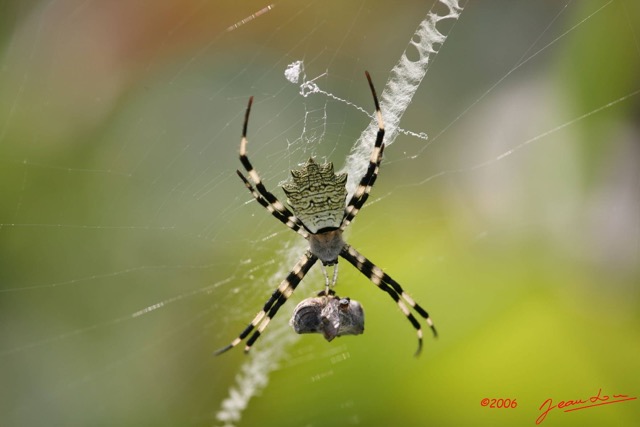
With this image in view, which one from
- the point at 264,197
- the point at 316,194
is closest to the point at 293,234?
the point at 264,197

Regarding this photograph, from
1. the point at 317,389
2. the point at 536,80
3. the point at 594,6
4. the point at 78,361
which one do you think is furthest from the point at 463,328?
the point at 78,361

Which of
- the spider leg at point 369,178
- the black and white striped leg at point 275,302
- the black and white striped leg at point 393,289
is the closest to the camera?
the spider leg at point 369,178

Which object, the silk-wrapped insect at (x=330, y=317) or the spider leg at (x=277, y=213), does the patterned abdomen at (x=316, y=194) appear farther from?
the silk-wrapped insect at (x=330, y=317)

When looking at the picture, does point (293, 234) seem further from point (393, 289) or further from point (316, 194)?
point (316, 194)

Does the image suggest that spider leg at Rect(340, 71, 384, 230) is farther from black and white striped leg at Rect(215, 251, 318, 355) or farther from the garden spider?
black and white striped leg at Rect(215, 251, 318, 355)

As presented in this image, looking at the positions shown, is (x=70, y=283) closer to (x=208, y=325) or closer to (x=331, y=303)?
(x=208, y=325)
